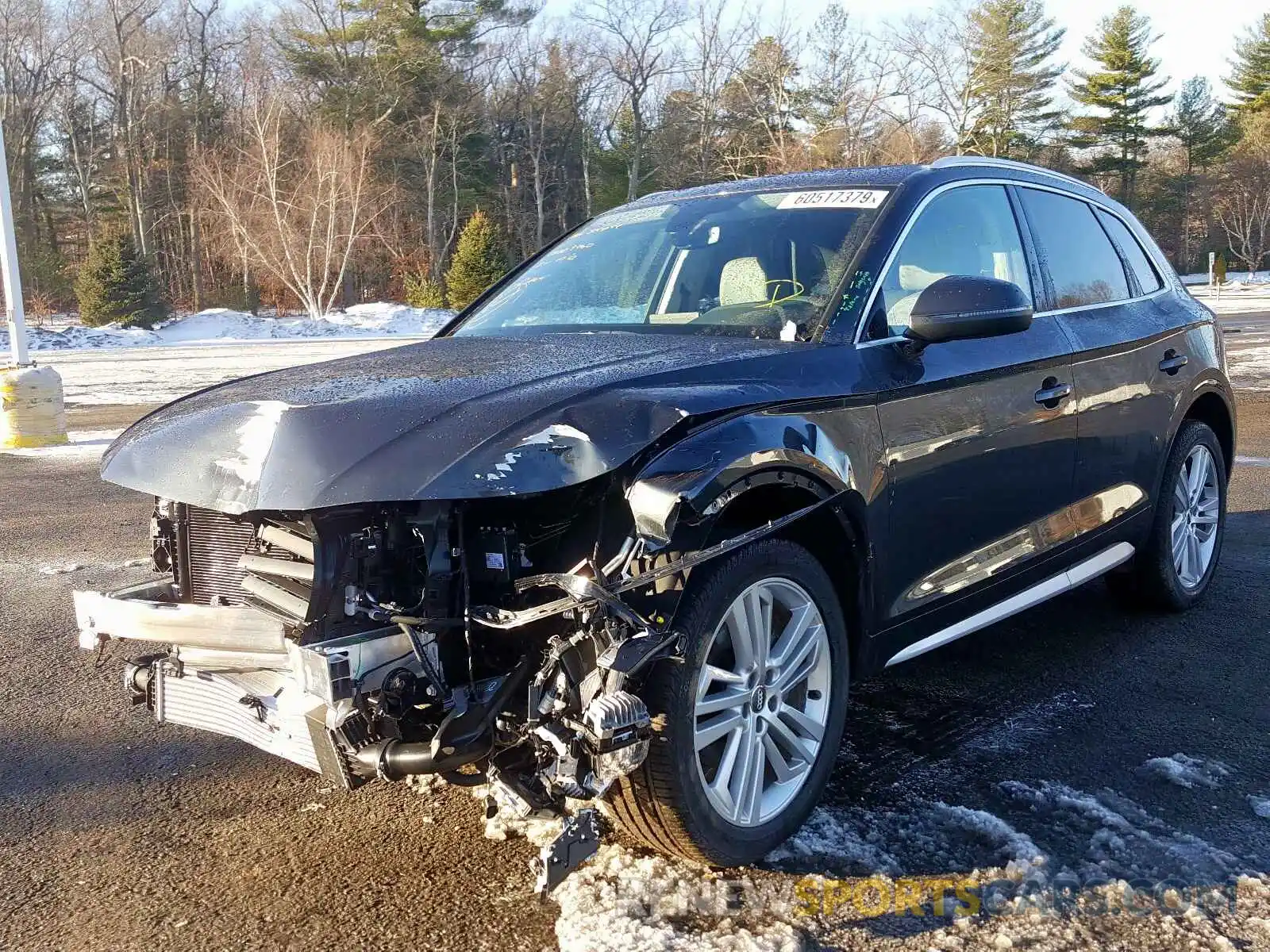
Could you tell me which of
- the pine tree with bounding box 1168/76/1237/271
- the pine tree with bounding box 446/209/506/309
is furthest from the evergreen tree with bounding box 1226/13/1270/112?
the pine tree with bounding box 446/209/506/309

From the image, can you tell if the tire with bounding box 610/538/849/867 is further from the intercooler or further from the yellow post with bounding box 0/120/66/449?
the yellow post with bounding box 0/120/66/449

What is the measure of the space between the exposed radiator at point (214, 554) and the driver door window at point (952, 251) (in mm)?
1899

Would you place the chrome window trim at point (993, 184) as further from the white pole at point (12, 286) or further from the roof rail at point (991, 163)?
the white pole at point (12, 286)

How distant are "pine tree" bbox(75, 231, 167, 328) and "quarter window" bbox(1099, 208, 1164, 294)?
3967 cm

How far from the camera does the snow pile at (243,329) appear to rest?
35781mm

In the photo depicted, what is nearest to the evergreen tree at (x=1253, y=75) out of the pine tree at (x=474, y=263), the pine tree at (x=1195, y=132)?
the pine tree at (x=1195, y=132)

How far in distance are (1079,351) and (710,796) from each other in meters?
2.37

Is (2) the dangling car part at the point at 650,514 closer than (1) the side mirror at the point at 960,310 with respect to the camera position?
Yes

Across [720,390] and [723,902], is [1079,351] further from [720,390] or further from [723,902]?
[723,902]

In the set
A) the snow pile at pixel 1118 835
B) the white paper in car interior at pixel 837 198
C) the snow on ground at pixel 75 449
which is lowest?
the snow pile at pixel 1118 835

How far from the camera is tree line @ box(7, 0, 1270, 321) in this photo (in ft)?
135

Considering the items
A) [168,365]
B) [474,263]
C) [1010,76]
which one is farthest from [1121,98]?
[168,365]

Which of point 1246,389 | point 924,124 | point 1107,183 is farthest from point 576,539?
point 1107,183

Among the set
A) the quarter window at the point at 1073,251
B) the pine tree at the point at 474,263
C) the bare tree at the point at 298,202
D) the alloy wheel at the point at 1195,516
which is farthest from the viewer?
the pine tree at the point at 474,263
